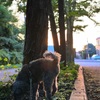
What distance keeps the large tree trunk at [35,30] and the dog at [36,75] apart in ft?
6.60

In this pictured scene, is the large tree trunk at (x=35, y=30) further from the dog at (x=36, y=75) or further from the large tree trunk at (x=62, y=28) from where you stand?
the large tree trunk at (x=62, y=28)

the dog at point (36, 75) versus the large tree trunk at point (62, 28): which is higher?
the large tree trunk at point (62, 28)

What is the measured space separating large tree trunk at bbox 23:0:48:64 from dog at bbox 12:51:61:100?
2.01 meters

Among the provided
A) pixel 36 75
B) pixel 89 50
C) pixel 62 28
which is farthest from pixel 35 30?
pixel 89 50

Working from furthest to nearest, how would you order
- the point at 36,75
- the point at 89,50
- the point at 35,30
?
the point at 89,50 < the point at 35,30 < the point at 36,75

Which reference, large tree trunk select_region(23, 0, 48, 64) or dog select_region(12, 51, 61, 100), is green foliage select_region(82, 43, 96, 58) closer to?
large tree trunk select_region(23, 0, 48, 64)

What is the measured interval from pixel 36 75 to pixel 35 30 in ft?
8.31

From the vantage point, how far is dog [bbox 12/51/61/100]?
4.57 m

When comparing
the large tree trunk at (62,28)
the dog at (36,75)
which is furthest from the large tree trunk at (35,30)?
the large tree trunk at (62,28)

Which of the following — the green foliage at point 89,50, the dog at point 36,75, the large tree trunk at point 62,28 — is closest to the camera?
the dog at point 36,75

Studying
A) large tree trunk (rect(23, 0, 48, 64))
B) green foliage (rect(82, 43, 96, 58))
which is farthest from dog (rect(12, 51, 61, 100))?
green foliage (rect(82, 43, 96, 58))

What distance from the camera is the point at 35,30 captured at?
7.20 meters

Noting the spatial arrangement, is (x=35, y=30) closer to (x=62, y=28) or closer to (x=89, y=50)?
(x=62, y=28)

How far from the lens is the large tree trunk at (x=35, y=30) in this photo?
721cm
